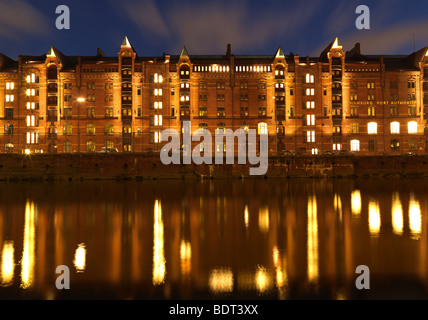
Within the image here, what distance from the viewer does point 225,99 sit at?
61.5m

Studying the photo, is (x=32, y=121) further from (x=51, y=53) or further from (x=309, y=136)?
(x=309, y=136)

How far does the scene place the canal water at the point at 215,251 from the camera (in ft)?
24.5

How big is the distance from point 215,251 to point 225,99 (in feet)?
176

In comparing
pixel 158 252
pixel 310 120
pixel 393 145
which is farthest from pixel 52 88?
pixel 393 145

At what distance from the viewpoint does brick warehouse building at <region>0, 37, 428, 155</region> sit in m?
59.8

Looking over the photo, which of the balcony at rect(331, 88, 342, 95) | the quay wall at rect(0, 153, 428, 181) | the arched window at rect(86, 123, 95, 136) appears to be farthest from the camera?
the balcony at rect(331, 88, 342, 95)

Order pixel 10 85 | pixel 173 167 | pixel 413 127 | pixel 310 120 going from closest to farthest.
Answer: pixel 173 167 → pixel 10 85 → pixel 413 127 → pixel 310 120

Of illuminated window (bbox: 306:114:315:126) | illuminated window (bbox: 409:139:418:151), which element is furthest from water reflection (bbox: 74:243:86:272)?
illuminated window (bbox: 409:139:418:151)

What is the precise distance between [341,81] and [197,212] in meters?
54.8

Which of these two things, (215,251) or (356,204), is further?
(356,204)

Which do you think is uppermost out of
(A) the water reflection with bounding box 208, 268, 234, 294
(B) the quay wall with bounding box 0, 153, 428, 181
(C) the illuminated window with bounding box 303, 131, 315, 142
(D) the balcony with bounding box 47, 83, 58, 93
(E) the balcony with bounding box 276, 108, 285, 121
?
(D) the balcony with bounding box 47, 83, 58, 93

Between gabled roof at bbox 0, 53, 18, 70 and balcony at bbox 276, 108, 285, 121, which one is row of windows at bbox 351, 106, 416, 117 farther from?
gabled roof at bbox 0, 53, 18, 70

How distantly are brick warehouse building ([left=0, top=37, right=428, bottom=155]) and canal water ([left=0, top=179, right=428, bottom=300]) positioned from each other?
43087 millimetres

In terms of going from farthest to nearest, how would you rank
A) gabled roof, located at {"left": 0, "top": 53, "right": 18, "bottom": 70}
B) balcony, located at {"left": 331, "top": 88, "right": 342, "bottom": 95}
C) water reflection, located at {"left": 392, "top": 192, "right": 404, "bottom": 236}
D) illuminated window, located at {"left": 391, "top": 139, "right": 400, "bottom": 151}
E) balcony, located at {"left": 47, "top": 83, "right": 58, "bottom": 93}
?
gabled roof, located at {"left": 0, "top": 53, "right": 18, "bottom": 70}
balcony, located at {"left": 331, "top": 88, "right": 342, "bottom": 95}
balcony, located at {"left": 47, "top": 83, "right": 58, "bottom": 93}
illuminated window, located at {"left": 391, "top": 139, "right": 400, "bottom": 151}
water reflection, located at {"left": 392, "top": 192, "right": 404, "bottom": 236}
